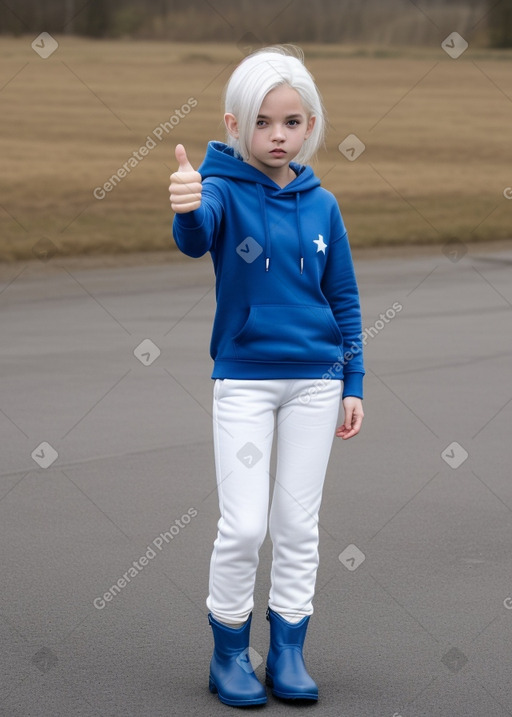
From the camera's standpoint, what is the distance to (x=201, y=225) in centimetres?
339

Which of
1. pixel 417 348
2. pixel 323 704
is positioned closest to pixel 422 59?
pixel 417 348

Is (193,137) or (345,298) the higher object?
(193,137)

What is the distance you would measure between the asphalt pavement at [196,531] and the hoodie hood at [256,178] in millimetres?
1378

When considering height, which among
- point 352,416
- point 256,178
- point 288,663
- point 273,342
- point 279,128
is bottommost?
point 288,663

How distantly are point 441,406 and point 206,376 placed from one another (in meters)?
1.81

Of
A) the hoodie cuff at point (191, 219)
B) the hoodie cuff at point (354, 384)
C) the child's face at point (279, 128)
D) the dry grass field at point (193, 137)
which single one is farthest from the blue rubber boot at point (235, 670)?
the dry grass field at point (193, 137)

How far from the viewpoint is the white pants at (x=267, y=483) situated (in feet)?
12.1

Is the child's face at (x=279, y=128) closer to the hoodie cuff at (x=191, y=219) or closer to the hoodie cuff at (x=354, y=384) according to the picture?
the hoodie cuff at (x=191, y=219)

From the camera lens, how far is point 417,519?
5.89m

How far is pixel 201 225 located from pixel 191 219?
0.05 metres

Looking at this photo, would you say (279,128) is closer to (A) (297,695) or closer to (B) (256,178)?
(B) (256,178)

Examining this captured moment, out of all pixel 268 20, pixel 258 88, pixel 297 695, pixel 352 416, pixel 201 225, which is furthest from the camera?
pixel 268 20

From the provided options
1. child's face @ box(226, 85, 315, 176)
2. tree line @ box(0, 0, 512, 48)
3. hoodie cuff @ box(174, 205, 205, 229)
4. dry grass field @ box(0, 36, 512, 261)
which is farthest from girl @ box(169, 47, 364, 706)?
tree line @ box(0, 0, 512, 48)

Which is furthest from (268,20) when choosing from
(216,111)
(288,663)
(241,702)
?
(241,702)
